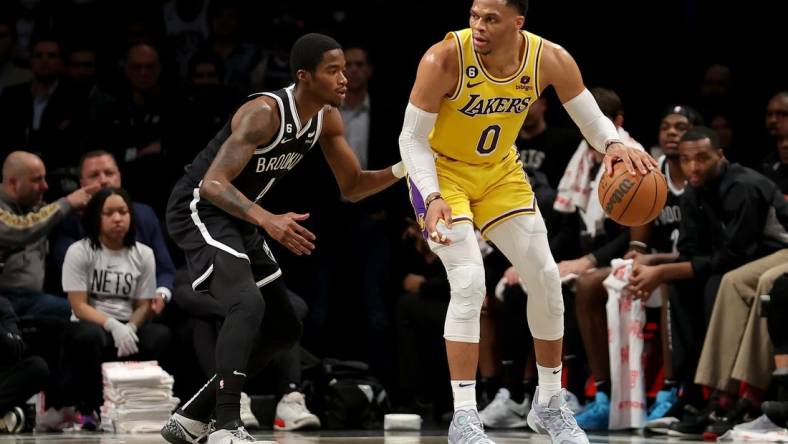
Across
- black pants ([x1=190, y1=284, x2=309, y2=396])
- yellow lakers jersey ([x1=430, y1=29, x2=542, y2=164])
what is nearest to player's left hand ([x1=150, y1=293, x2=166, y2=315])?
black pants ([x1=190, y1=284, x2=309, y2=396])

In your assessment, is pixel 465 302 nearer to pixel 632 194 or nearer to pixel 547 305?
pixel 547 305

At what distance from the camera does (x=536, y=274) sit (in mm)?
5469

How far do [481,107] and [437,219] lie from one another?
591mm

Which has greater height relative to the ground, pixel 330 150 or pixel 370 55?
pixel 370 55

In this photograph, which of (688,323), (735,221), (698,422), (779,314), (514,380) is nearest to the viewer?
(779,314)

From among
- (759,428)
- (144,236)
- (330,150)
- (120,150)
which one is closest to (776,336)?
(759,428)

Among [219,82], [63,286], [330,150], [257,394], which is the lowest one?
[257,394]

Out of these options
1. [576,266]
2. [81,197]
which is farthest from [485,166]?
[81,197]

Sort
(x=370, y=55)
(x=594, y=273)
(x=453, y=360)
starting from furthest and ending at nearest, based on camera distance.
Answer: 1. (x=370, y=55)
2. (x=594, y=273)
3. (x=453, y=360)

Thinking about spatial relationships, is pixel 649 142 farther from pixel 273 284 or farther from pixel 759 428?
pixel 273 284

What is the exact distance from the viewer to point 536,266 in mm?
5453

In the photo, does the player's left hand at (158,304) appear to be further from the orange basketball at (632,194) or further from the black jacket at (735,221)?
the orange basketball at (632,194)

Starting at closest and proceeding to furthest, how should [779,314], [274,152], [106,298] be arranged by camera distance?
[274,152] < [779,314] < [106,298]

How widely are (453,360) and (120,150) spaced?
4581 millimetres
